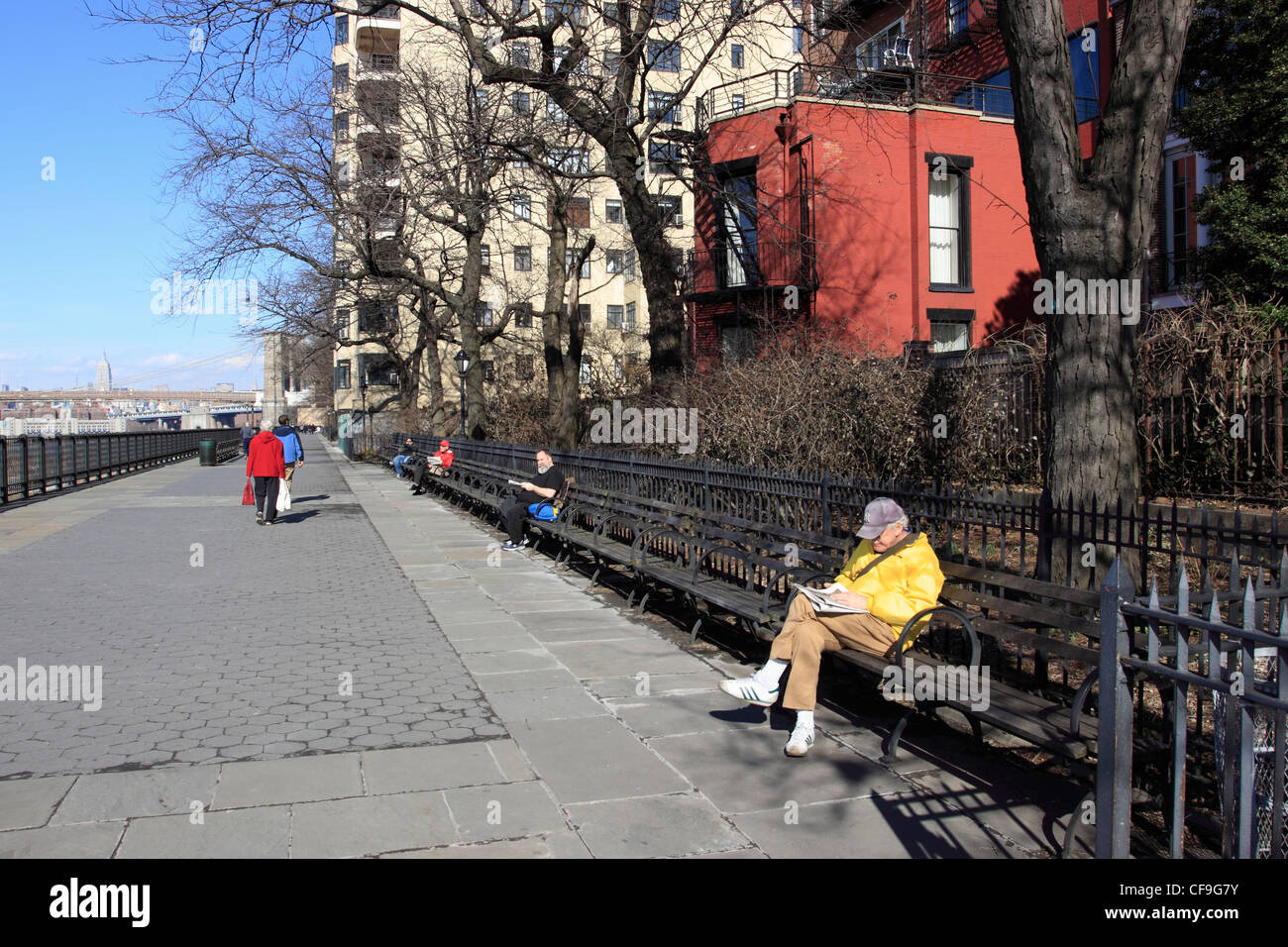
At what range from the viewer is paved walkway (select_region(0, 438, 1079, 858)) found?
4062mm

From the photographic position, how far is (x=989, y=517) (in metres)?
5.67

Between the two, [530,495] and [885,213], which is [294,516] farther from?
[885,213]

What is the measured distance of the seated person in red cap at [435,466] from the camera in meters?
22.5

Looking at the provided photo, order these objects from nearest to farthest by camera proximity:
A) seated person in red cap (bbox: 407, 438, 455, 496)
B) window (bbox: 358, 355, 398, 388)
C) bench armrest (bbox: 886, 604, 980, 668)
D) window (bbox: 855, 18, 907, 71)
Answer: bench armrest (bbox: 886, 604, 980, 668), seated person in red cap (bbox: 407, 438, 455, 496), window (bbox: 855, 18, 907, 71), window (bbox: 358, 355, 398, 388)

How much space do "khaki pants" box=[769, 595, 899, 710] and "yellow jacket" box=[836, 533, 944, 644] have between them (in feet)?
0.30

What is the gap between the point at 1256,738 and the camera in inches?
126

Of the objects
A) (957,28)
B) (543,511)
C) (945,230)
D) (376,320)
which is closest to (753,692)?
(543,511)

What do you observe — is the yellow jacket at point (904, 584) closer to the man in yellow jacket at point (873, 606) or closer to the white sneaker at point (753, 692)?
the man in yellow jacket at point (873, 606)

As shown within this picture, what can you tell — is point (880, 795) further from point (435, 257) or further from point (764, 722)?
point (435, 257)

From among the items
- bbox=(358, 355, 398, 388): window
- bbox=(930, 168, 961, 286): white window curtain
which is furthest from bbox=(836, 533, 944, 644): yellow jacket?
bbox=(358, 355, 398, 388): window

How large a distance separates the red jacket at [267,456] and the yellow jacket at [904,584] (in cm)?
1352

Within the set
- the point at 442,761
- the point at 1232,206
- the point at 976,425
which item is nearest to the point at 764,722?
the point at 442,761

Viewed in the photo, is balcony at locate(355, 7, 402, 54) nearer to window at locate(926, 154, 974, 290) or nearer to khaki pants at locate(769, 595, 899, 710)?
window at locate(926, 154, 974, 290)
